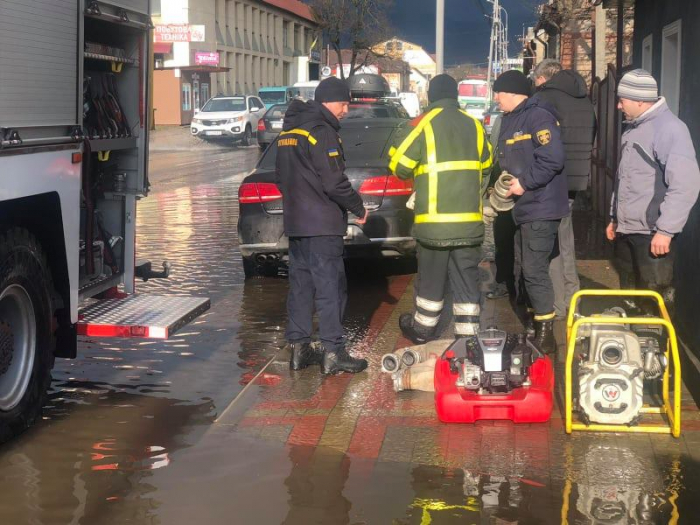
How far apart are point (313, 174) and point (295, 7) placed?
8975cm

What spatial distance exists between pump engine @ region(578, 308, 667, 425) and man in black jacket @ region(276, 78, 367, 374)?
1.78 m

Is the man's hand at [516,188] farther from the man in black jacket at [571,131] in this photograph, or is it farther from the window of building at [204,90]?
the window of building at [204,90]

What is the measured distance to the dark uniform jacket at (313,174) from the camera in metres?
7.09

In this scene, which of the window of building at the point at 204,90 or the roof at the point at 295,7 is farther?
the roof at the point at 295,7

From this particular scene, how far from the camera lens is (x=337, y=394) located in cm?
680

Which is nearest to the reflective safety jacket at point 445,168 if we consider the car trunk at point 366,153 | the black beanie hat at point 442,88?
the black beanie hat at point 442,88

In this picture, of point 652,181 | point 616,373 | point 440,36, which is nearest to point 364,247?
point 652,181

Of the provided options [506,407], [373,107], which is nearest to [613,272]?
[506,407]

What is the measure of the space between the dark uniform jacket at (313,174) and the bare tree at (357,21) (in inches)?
3027

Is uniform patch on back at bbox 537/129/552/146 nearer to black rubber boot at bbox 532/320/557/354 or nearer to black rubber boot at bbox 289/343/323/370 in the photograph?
black rubber boot at bbox 532/320/557/354

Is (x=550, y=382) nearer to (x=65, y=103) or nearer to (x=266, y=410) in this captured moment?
(x=266, y=410)

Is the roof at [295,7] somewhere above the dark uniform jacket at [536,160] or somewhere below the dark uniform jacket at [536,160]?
above

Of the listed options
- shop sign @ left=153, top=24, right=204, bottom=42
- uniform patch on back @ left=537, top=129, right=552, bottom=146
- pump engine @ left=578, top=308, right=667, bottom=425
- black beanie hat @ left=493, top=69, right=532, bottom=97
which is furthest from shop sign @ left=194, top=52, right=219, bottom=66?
pump engine @ left=578, top=308, right=667, bottom=425

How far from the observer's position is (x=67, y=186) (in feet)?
20.1
